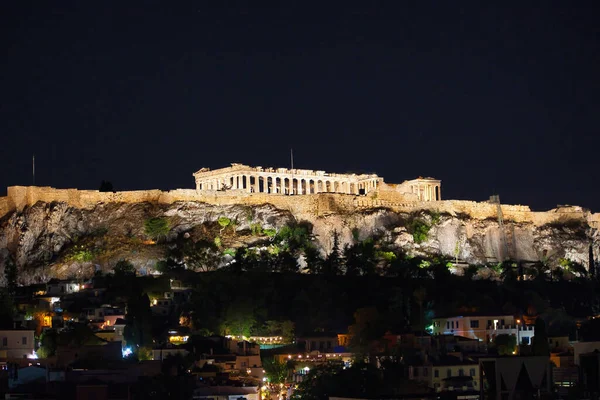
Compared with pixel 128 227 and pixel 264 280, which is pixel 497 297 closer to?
pixel 264 280

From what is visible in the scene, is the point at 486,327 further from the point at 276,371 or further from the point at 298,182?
the point at 298,182

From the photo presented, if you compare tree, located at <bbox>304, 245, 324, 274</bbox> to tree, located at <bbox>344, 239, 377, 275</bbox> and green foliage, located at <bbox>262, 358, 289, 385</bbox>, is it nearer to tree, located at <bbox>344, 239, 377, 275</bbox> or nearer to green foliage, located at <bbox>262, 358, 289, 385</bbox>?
tree, located at <bbox>344, 239, 377, 275</bbox>

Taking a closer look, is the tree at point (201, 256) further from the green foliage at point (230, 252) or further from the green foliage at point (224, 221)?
the green foliage at point (224, 221)

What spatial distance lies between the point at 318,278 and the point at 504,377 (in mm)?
45778

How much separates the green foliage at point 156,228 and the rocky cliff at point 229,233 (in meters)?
0.43

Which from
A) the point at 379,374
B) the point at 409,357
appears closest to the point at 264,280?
the point at 409,357

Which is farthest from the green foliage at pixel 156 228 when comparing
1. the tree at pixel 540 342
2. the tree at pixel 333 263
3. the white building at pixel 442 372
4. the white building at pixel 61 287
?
the white building at pixel 442 372

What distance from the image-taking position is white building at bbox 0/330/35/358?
68.6 m

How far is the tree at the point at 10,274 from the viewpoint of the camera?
86669 mm

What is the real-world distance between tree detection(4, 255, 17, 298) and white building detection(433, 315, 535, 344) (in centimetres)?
2658

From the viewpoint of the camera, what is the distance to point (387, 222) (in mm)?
101625

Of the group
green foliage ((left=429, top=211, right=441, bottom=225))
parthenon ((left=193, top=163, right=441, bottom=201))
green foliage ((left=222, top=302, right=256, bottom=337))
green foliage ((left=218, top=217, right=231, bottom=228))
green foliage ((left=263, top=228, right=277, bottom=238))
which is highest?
parthenon ((left=193, top=163, right=441, bottom=201))

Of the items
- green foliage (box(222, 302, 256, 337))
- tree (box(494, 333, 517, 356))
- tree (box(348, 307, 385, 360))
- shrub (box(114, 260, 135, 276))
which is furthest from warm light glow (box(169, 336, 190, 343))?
tree (box(494, 333, 517, 356))

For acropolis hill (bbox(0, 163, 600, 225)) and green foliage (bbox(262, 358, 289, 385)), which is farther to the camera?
acropolis hill (bbox(0, 163, 600, 225))
